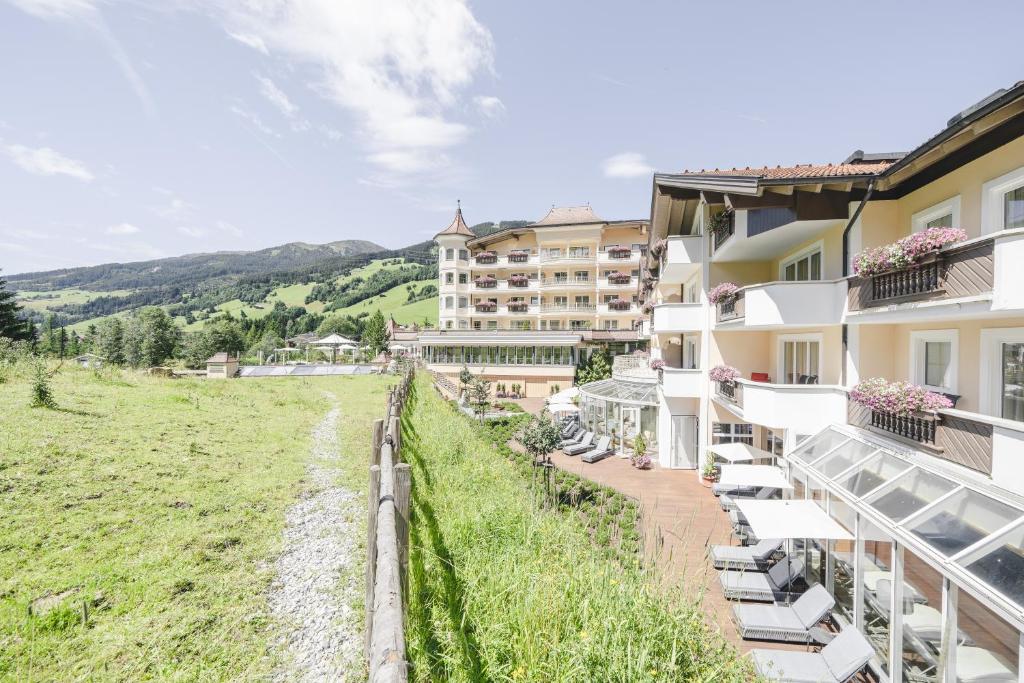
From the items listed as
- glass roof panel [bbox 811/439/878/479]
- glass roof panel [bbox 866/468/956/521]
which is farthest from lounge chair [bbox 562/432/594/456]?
glass roof panel [bbox 866/468/956/521]

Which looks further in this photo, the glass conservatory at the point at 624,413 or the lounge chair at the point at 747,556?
the glass conservatory at the point at 624,413

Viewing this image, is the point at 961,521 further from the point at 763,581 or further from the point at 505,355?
the point at 505,355

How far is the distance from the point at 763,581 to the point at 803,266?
8.63 metres

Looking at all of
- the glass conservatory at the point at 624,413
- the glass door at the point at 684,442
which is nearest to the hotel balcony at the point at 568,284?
the glass conservatory at the point at 624,413

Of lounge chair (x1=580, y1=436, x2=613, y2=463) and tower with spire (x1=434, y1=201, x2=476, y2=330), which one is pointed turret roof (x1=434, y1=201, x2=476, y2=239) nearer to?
tower with spire (x1=434, y1=201, x2=476, y2=330)

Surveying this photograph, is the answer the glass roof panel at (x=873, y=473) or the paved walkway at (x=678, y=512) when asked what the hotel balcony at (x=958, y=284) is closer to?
the glass roof panel at (x=873, y=473)

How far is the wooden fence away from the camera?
183 cm

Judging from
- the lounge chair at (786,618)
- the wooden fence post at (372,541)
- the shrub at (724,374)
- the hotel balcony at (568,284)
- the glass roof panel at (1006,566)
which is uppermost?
the hotel balcony at (568,284)

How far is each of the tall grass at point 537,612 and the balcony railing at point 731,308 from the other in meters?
8.93

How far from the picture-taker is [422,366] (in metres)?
38.7

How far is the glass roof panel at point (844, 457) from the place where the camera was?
810cm

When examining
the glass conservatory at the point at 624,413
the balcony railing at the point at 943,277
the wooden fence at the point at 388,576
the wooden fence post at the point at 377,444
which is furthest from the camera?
the glass conservatory at the point at 624,413

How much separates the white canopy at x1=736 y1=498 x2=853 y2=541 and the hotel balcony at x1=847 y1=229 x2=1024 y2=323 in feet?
12.1

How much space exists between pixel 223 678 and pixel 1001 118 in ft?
37.2
